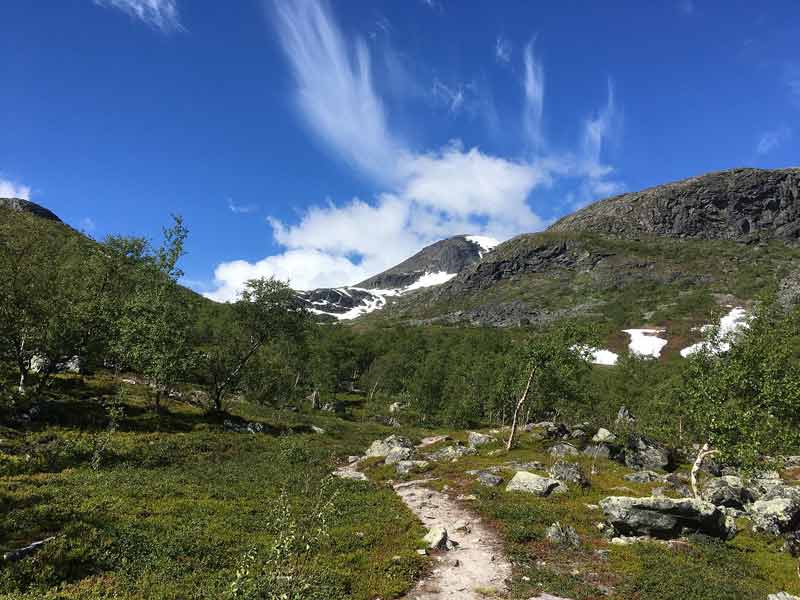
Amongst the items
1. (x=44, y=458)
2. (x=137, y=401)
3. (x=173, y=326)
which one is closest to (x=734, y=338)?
(x=44, y=458)

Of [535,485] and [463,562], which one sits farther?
[535,485]

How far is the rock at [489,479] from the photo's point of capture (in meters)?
34.6

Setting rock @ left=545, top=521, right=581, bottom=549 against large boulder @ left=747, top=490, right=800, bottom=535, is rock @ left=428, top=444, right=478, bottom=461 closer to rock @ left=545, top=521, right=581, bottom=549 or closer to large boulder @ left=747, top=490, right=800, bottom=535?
rock @ left=545, top=521, right=581, bottom=549

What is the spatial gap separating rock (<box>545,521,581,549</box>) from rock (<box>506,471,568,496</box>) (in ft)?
28.9

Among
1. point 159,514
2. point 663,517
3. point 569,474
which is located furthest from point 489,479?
point 159,514

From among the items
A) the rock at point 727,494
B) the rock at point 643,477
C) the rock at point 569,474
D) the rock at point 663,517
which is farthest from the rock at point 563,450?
the rock at point 663,517

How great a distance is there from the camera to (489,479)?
35.2m

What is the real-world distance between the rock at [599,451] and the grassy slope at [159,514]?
3043cm

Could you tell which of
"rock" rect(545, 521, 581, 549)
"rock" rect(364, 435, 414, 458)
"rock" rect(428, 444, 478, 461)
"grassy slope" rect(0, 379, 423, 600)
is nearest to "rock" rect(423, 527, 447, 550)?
"grassy slope" rect(0, 379, 423, 600)

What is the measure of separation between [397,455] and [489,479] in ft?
41.2

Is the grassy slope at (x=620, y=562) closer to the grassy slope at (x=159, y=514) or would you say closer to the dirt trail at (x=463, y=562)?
the dirt trail at (x=463, y=562)

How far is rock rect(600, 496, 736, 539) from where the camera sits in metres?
23.0

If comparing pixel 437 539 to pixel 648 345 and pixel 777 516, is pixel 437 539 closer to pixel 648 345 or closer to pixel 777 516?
pixel 777 516

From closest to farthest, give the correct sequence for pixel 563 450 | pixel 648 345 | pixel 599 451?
1. pixel 599 451
2. pixel 563 450
3. pixel 648 345
